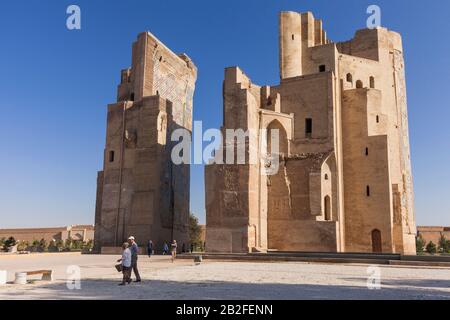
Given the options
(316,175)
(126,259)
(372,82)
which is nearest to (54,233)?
(316,175)

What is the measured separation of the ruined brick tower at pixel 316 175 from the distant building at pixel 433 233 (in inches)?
1441

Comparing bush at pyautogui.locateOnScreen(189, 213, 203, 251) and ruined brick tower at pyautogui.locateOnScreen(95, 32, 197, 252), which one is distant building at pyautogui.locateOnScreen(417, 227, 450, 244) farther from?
ruined brick tower at pyautogui.locateOnScreen(95, 32, 197, 252)

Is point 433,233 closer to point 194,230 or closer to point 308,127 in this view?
point 194,230

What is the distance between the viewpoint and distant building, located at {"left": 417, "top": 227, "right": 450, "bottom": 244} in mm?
61594

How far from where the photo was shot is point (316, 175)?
24656mm

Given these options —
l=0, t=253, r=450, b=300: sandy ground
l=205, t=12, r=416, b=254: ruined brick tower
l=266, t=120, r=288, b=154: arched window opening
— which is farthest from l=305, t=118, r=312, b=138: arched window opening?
l=0, t=253, r=450, b=300: sandy ground

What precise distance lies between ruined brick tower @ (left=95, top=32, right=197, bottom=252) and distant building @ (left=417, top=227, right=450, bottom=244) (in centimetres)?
4105

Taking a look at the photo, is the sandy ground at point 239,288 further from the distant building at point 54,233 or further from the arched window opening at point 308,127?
the distant building at point 54,233

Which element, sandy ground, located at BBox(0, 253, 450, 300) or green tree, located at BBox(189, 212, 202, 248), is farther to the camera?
green tree, located at BBox(189, 212, 202, 248)

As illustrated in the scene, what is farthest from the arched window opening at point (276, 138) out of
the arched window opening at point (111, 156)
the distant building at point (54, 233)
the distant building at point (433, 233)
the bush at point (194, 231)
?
the distant building at point (54, 233)

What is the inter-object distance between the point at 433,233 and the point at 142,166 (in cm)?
4840
